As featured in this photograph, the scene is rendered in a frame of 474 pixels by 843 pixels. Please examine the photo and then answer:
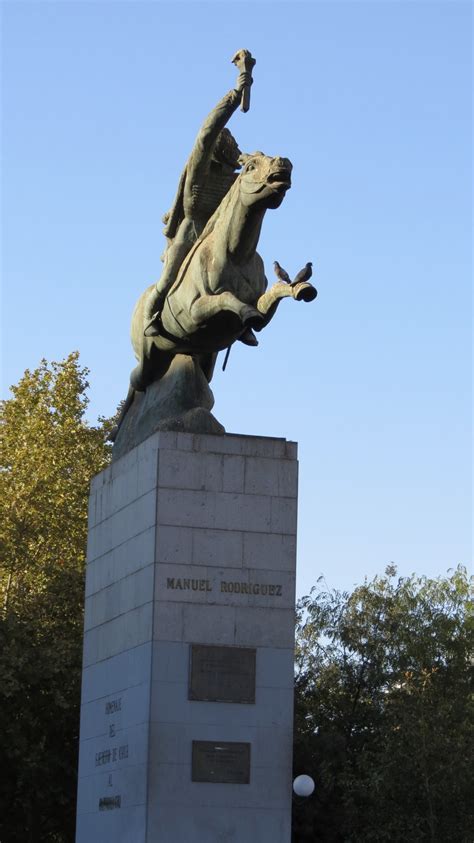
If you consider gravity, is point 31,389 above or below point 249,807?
above

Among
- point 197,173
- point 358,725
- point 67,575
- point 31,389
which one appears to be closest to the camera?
point 197,173

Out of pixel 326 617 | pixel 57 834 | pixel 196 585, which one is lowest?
pixel 57 834

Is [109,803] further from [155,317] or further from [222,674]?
[155,317]

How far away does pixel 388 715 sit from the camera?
40.6 m

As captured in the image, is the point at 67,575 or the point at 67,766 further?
the point at 67,575

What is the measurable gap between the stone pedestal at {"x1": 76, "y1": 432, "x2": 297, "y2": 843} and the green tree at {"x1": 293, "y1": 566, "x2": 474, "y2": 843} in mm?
18102

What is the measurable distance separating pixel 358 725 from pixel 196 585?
24286 millimetres

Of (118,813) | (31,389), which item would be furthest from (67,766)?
(118,813)

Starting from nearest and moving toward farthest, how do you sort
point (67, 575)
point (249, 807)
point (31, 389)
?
point (249, 807) < point (67, 575) < point (31, 389)

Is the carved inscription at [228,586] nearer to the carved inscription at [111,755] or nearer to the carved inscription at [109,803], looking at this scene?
the carved inscription at [111,755]

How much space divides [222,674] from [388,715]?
74.1 ft

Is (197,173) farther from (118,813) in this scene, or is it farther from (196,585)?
(118,813)

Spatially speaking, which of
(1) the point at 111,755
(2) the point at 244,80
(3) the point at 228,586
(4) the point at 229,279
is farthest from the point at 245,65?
(1) the point at 111,755

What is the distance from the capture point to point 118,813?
19.2m
